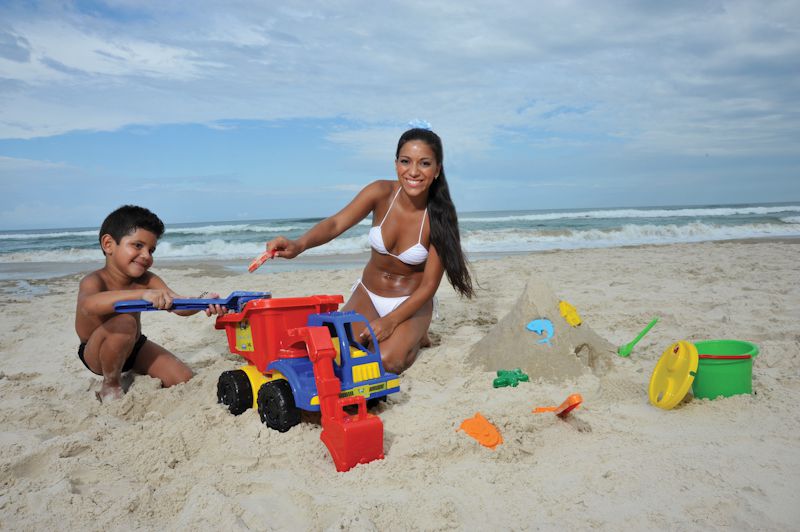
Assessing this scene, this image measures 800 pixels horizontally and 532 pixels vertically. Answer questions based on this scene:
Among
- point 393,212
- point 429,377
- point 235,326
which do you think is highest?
point 393,212

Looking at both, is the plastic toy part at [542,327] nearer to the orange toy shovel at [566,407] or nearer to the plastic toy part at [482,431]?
the orange toy shovel at [566,407]

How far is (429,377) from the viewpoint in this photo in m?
3.34

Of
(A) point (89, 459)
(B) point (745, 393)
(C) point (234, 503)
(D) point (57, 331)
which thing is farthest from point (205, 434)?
(D) point (57, 331)

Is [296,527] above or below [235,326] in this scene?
below

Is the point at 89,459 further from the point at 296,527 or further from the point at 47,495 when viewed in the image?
the point at 296,527

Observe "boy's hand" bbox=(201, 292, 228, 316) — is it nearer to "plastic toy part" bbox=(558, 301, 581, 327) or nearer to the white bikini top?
the white bikini top

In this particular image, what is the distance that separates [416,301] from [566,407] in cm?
138

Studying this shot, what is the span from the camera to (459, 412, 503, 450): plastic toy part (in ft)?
7.37

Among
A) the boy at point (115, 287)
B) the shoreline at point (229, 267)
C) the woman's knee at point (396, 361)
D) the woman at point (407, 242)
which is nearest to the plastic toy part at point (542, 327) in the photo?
the woman at point (407, 242)

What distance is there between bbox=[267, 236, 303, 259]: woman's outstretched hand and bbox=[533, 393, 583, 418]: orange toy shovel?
1495 mm

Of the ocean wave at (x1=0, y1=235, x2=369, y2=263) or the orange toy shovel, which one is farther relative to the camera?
the ocean wave at (x1=0, y1=235, x2=369, y2=263)

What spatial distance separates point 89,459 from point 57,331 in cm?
326

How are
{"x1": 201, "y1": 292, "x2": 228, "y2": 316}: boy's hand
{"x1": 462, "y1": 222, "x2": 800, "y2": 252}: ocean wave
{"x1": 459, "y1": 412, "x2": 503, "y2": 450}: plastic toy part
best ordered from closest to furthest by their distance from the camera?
{"x1": 459, "y1": 412, "x2": 503, "y2": 450}: plastic toy part, {"x1": 201, "y1": 292, "x2": 228, "y2": 316}: boy's hand, {"x1": 462, "y1": 222, "x2": 800, "y2": 252}: ocean wave

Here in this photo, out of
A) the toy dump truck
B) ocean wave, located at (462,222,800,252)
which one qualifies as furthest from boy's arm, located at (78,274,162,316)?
ocean wave, located at (462,222,800,252)
